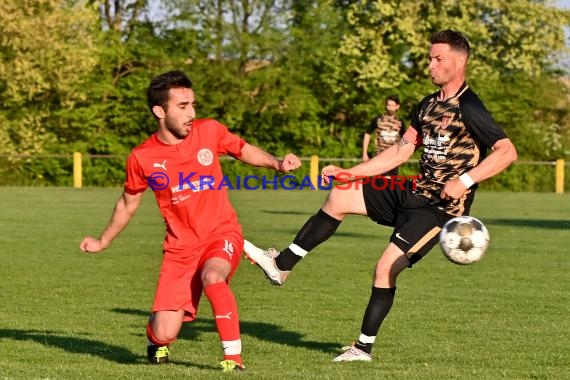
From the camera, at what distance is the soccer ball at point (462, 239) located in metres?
7.43

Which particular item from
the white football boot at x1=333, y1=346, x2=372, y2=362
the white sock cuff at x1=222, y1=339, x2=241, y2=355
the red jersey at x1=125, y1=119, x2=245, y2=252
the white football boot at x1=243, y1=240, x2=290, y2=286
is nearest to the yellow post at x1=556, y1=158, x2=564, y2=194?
the white football boot at x1=243, y1=240, x2=290, y2=286

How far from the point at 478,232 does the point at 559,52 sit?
137 feet

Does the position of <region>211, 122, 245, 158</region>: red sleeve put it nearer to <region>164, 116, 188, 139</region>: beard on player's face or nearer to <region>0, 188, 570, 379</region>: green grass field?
<region>164, 116, 188, 139</region>: beard on player's face

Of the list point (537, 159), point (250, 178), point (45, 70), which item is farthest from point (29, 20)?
point (537, 159)

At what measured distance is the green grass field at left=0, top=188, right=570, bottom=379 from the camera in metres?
7.16

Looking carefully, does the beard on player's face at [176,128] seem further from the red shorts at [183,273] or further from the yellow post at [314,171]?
the yellow post at [314,171]

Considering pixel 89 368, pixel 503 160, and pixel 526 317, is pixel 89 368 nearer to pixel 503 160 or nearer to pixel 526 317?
pixel 503 160

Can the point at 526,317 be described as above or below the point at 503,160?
below

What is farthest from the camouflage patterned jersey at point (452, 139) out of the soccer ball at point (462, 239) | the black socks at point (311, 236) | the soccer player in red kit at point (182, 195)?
the soccer player in red kit at point (182, 195)

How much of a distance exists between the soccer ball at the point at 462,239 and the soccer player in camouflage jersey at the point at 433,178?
0.17 m

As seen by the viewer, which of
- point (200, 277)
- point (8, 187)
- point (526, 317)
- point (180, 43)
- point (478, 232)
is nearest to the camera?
point (200, 277)

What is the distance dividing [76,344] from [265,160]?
211cm

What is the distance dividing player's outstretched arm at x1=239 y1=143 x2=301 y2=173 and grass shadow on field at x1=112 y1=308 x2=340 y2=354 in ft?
5.06

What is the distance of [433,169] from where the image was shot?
7617mm
